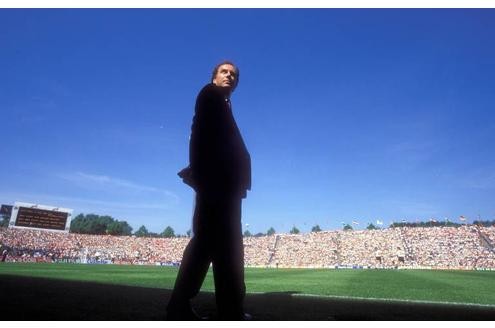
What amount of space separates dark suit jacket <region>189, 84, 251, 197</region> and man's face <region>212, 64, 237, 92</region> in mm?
236

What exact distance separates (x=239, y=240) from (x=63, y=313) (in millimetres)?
1393

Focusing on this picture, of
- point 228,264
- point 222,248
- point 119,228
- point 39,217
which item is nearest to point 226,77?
point 222,248

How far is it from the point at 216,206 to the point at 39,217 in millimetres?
59967

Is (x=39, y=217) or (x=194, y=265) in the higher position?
(x=39, y=217)

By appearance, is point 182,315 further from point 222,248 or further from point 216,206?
point 216,206

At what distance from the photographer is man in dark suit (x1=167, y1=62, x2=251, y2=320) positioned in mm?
2771

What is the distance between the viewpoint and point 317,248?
6047 centimetres

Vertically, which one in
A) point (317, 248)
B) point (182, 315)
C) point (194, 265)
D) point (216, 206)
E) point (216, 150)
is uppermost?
point (317, 248)

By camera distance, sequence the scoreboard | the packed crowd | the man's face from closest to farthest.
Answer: the man's face
the packed crowd
the scoreboard

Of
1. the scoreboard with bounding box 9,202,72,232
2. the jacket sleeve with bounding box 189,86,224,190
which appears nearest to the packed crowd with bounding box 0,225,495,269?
the scoreboard with bounding box 9,202,72,232

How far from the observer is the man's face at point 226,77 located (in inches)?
130

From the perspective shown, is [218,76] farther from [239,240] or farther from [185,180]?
[239,240]

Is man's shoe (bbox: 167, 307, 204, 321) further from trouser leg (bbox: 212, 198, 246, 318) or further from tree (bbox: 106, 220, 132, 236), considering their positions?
tree (bbox: 106, 220, 132, 236)

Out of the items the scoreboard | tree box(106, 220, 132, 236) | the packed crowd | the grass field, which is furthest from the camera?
tree box(106, 220, 132, 236)
